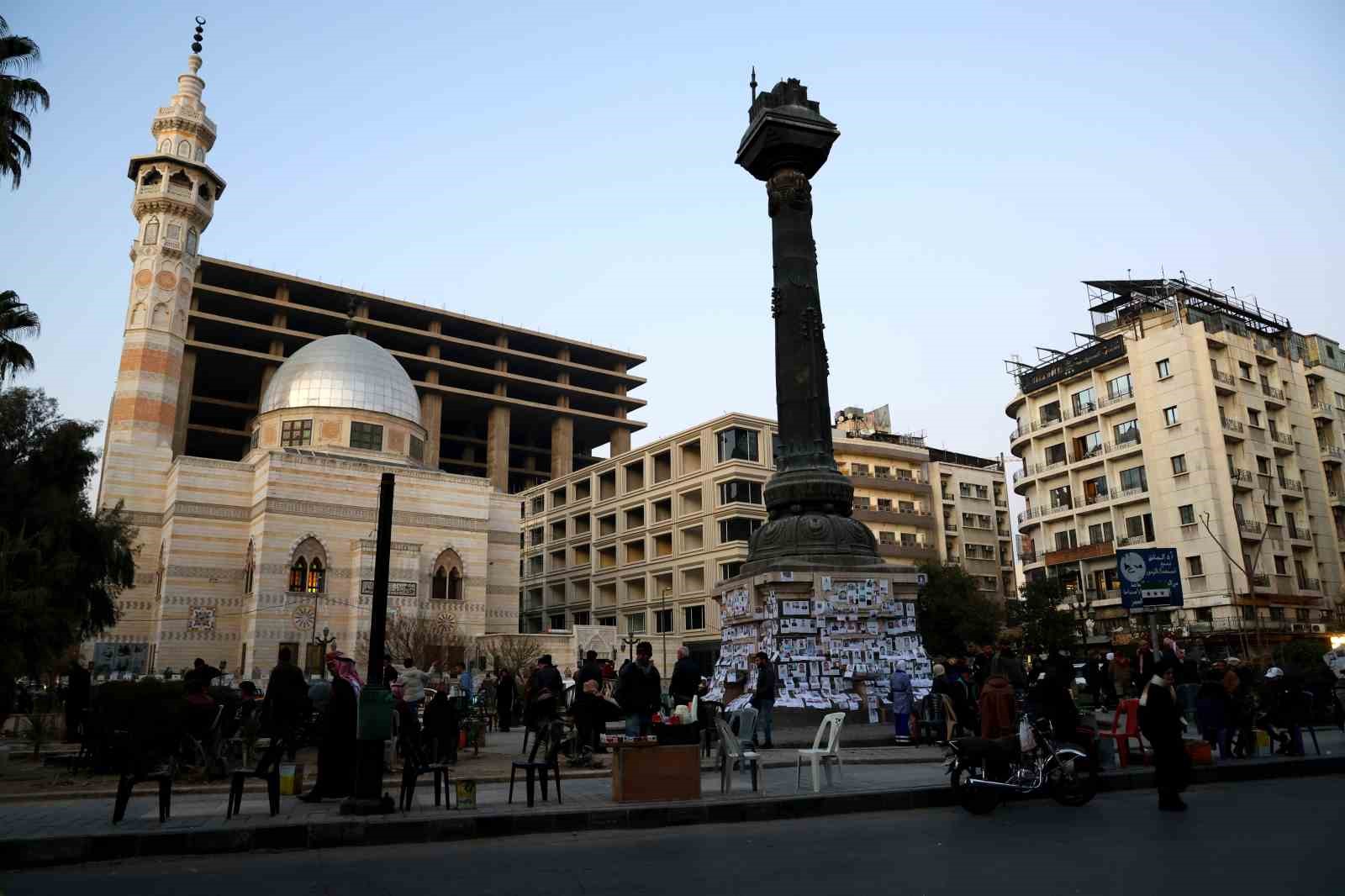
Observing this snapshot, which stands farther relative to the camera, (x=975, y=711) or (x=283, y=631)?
(x=283, y=631)

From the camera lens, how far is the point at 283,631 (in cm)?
3800

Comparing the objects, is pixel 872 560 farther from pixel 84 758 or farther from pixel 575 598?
pixel 575 598

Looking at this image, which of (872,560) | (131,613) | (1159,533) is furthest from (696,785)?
(1159,533)

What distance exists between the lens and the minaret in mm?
44688

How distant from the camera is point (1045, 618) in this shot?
42469 millimetres

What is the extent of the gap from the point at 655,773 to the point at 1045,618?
37522 millimetres

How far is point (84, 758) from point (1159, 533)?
154 ft

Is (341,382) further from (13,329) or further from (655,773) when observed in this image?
(655,773)

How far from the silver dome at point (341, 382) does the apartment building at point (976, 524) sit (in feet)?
115

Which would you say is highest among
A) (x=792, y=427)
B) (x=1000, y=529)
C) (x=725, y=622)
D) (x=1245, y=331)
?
(x=1245, y=331)

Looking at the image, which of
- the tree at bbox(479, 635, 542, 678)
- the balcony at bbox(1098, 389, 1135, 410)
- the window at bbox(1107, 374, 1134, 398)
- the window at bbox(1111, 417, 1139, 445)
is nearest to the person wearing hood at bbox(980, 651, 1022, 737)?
the tree at bbox(479, 635, 542, 678)

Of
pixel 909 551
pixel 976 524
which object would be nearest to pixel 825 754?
pixel 909 551

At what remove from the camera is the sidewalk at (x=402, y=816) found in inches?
302

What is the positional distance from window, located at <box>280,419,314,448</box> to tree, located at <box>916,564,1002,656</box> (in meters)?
30.6
